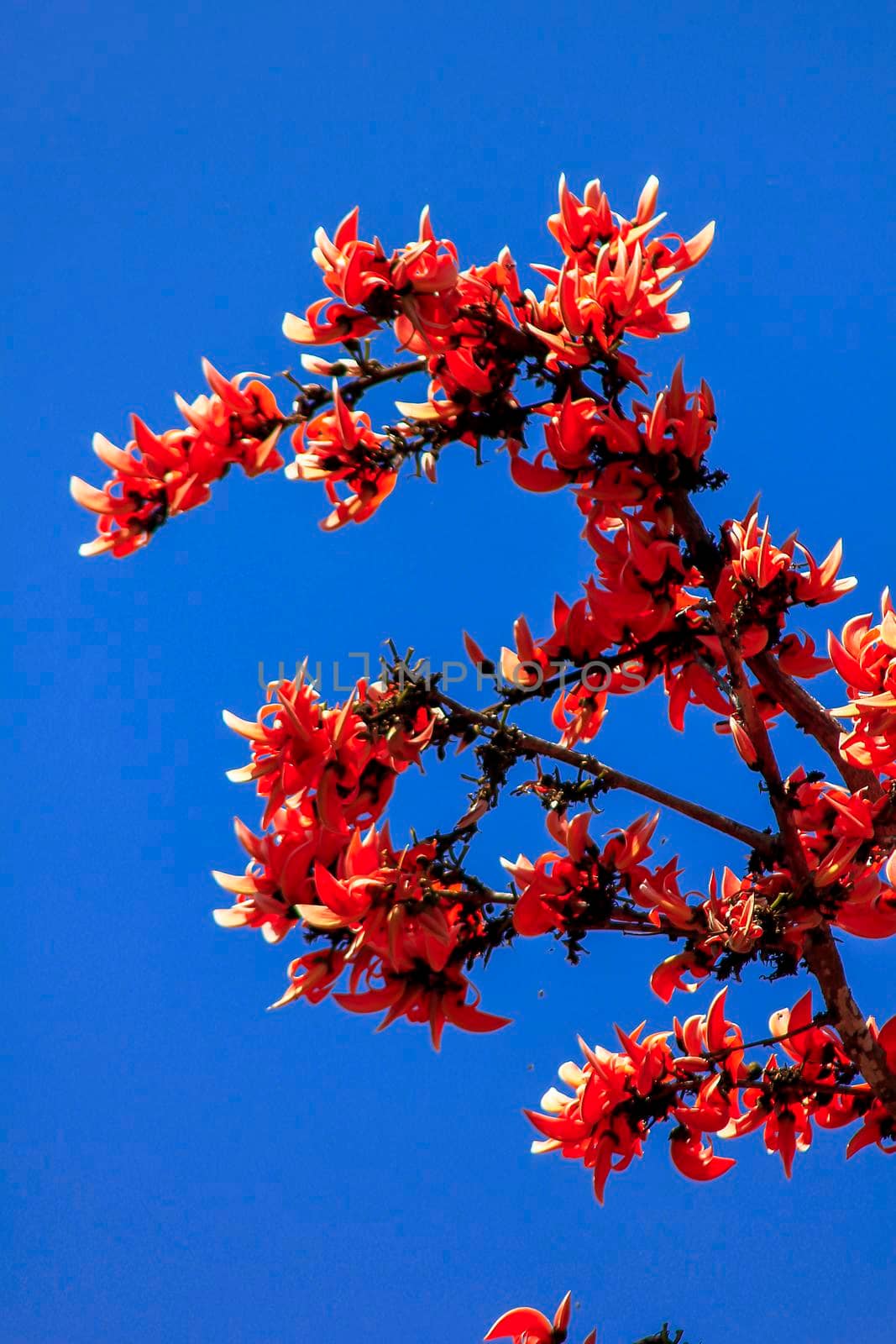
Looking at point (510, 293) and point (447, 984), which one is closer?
point (447, 984)

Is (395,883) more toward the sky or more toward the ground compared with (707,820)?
more toward the ground

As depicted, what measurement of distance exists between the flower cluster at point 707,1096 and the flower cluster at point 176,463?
78cm

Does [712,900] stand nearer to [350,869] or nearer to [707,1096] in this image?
[707,1096]

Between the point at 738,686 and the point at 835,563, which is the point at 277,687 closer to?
the point at 738,686

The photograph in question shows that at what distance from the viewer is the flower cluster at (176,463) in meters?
1.35

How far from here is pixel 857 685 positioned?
144cm

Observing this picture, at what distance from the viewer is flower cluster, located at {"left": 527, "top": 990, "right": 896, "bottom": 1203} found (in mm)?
1537

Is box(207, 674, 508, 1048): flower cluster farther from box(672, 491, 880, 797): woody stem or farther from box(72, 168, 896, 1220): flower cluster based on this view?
box(672, 491, 880, 797): woody stem

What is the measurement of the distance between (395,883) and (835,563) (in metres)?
0.63

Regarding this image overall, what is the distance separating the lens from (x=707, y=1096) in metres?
1.59

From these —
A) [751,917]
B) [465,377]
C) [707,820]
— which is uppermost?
[465,377]

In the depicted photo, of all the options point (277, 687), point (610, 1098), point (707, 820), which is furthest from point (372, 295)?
point (610, 1098)

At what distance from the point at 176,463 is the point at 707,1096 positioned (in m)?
0.96

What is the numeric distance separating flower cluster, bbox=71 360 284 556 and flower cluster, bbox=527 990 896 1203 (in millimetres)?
782
